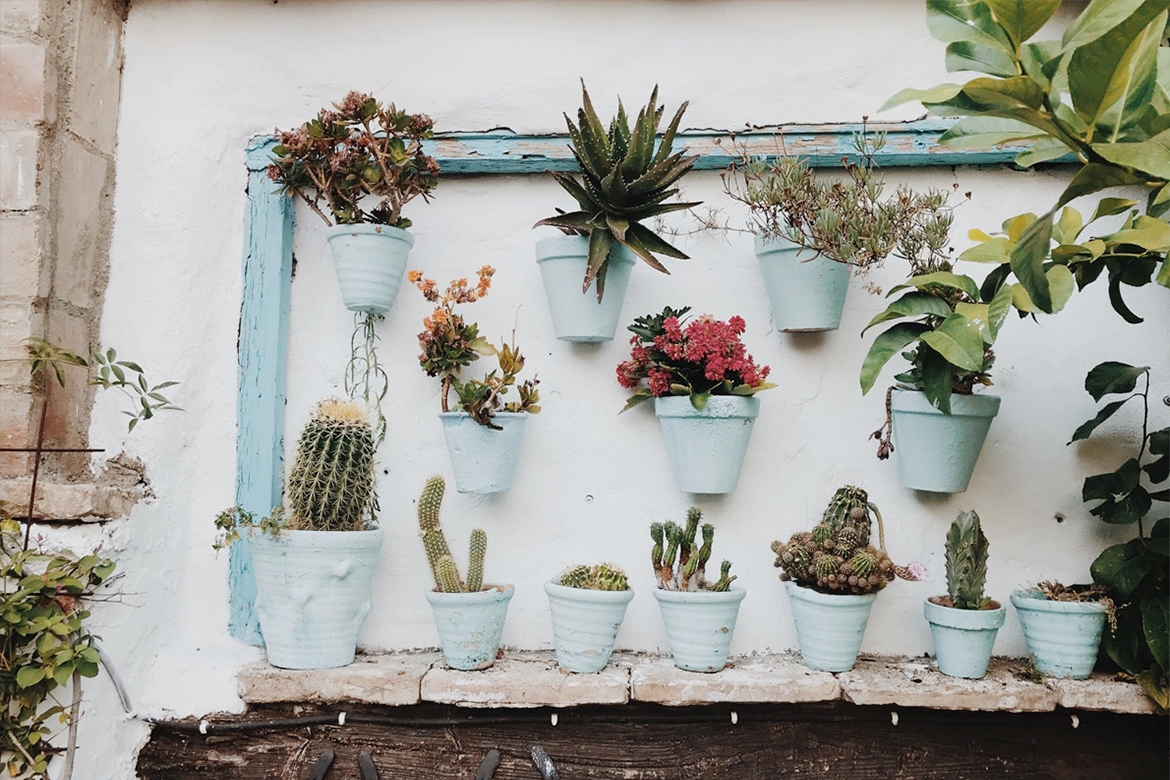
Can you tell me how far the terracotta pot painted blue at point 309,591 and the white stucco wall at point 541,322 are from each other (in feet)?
0.66

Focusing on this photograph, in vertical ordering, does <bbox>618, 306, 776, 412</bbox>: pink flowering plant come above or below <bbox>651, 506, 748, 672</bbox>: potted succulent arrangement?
above

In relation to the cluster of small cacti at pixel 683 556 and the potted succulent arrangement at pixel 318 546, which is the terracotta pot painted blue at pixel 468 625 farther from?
the cluster of small cacti at pixel 683 556

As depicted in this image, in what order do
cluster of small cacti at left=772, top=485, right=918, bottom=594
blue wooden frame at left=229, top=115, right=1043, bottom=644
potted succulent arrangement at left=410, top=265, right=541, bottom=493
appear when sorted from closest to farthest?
cluster of small cacti at left=772, top=485, right=918, bottom=594 < potted succulent arrangement at left=410, top=265, right=541, bottom=493 < blue wooden frame at left=229, top=115, right=1043, bottom=644

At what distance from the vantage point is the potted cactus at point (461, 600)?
5.88ft

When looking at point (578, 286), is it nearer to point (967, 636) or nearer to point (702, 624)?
point (702, 624)

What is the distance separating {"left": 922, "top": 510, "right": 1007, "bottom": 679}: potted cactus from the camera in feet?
5.79

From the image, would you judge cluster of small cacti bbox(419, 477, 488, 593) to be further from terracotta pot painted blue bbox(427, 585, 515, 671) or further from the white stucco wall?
the white stucco wall

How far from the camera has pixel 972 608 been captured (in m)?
1.81

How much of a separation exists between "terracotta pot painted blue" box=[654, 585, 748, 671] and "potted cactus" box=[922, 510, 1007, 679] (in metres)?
0.45

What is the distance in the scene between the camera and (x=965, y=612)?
1765 millimetres

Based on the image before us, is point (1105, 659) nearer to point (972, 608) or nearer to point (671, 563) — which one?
point (972, 608)

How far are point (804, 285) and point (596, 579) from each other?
0.82 metres

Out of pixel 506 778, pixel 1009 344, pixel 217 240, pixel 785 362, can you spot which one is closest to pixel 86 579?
pixel 217 240

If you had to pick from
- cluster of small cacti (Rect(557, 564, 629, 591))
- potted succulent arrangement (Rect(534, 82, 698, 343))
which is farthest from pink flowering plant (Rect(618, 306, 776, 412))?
cluster of small cacti (Rect(557, 564, 629, 591))
